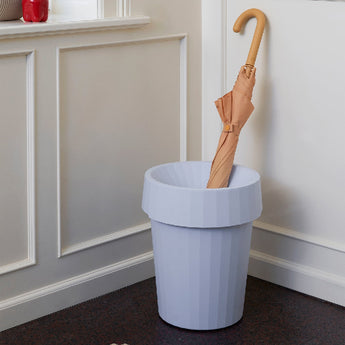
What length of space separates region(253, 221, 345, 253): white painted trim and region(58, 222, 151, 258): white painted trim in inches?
15.4

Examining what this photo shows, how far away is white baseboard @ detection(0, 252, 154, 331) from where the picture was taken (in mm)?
2035

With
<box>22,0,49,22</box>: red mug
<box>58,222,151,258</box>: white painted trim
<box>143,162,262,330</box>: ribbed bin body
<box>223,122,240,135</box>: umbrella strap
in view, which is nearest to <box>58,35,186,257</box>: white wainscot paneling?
<box>58,222,151,258</box>: white painted trim

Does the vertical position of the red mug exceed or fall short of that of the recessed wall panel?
it exceeds it

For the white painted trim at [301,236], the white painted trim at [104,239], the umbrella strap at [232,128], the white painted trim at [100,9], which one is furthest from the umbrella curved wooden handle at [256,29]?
the white painted trim at [104,239]

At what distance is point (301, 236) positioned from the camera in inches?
89.0

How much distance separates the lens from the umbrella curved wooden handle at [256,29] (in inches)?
83.8

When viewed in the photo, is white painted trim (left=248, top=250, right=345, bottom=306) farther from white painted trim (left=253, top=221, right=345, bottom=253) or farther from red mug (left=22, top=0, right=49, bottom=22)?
red mug (left=22, top=0, right=49, bottom=22)

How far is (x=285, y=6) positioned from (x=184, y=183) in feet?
2.06

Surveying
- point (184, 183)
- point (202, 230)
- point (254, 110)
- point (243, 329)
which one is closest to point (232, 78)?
point (254, 110)

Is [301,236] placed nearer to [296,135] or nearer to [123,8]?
[296,135]

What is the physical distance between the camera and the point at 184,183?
2.17m

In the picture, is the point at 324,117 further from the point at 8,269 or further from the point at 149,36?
the point at 8,269

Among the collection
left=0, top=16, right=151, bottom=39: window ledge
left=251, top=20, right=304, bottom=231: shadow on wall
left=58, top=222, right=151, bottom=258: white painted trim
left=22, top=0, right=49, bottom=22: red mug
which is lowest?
left=58, top=222, right=151, bottom=258: white painted trim

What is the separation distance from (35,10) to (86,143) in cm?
42
